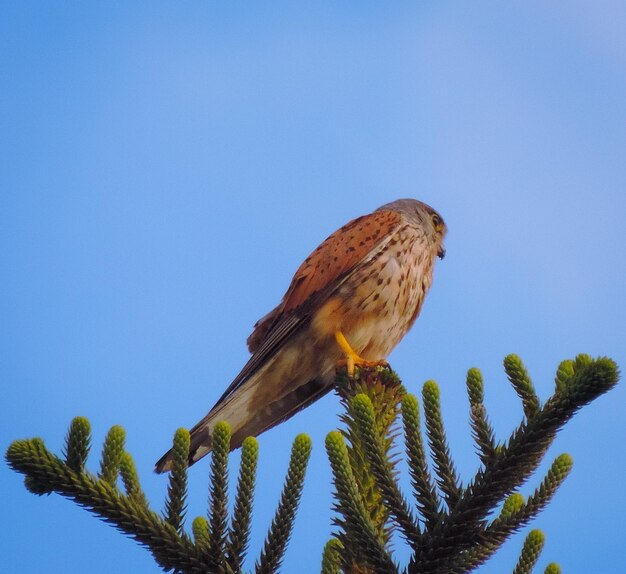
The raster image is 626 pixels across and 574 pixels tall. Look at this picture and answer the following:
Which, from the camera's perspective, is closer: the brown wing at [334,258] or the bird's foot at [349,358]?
the bird's foot at [349,358]

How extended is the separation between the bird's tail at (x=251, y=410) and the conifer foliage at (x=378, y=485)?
1352 millimetres

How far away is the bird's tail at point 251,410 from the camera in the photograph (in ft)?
11.3

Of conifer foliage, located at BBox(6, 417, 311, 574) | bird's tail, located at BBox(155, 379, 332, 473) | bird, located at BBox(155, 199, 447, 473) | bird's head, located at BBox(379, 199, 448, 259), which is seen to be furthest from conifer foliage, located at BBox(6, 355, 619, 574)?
bird's head, located at BBox(379, 199, 448, 259)

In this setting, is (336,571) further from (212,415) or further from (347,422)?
(212,415)

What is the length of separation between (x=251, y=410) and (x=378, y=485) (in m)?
2.15

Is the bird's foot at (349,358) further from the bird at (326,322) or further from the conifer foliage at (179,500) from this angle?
the conifer foliage at (179,500)

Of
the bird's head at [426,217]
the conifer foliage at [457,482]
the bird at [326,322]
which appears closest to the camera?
the conifer foliage at [457,482]

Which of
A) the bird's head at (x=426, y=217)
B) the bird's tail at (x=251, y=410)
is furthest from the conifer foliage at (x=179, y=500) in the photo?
the bird's head at (x=426, y=217)

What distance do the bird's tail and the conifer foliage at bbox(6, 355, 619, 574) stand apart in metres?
1.35

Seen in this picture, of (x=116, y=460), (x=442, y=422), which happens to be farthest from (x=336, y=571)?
(x=116, y=460)

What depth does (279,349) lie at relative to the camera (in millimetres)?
4211

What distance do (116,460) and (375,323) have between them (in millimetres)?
2305

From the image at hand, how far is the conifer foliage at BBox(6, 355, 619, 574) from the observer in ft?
6.14

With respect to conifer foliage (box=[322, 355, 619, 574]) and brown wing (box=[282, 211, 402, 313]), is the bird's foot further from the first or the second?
conifer foliage (box=[322, 355, 619, 574])
